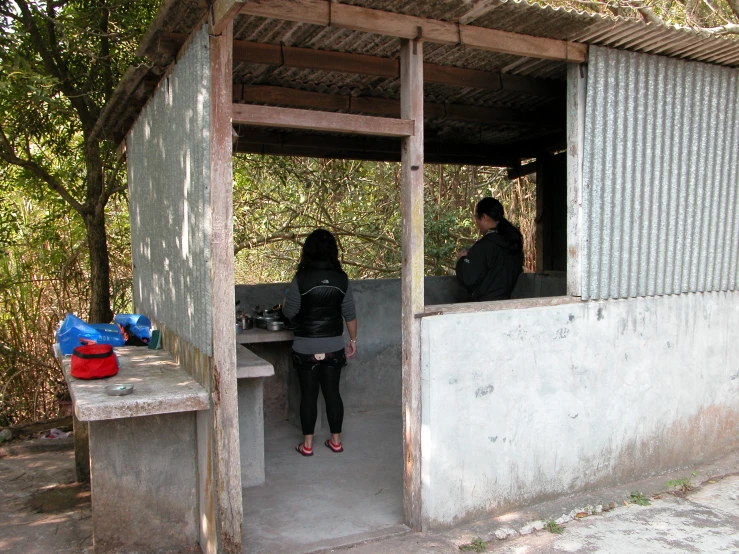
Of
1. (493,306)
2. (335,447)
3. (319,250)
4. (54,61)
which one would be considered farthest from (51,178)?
(493,306)

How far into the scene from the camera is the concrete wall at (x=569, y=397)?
12.9ft

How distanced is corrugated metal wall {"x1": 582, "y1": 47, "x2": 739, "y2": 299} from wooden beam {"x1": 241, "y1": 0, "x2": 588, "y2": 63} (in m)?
0.32

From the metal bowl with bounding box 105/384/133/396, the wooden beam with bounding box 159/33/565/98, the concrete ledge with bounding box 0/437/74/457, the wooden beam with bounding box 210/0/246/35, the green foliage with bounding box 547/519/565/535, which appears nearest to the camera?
the wooden beam with bounding box 210/0/246/35

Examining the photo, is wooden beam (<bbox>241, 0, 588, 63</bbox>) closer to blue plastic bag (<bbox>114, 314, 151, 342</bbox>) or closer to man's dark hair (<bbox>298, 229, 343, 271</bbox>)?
man's dark hair (<bbox>298, 229, 343, 271</bbox>)

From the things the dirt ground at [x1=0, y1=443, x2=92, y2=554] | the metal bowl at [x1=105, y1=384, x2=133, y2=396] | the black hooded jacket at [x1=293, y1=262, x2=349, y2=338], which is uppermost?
the black hooded jacket at [x1=293, y1=262, x2=349, y2=338]

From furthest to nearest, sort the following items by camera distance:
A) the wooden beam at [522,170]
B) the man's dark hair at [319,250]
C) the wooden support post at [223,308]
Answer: the wooden beam at [522,170]
the man's dark hair at [319,250]
the wooden support post at [223,308]

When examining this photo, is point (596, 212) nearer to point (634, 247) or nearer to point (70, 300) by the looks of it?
point (634, 247)

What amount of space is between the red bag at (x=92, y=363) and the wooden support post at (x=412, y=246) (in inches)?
71.8

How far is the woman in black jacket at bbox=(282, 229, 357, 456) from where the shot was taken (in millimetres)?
5043

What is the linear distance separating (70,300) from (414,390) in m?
5.09

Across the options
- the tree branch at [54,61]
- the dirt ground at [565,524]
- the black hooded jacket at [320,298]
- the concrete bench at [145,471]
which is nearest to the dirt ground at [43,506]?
the dirt ground at [565,524]

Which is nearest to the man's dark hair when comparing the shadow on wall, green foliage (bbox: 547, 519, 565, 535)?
the shadow on wall

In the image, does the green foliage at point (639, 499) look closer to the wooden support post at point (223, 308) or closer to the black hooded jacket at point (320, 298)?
the black hooded jacket at point (320, 298)

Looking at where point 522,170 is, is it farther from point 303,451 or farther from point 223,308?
point 223,308
